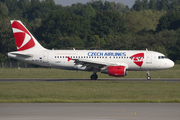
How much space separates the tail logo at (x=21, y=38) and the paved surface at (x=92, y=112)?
74.8ft

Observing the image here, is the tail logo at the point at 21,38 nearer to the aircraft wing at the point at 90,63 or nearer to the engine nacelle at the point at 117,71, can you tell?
the aircraft wing at the point at 90,63

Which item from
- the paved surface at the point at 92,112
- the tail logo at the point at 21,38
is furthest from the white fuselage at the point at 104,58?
the paved surface at the point at 92,112

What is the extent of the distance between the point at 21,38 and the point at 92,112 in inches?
1045

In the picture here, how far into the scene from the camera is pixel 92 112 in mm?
16594

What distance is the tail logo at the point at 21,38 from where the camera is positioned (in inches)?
1614

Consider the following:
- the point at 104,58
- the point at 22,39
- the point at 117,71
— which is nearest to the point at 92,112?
the point at 117,71

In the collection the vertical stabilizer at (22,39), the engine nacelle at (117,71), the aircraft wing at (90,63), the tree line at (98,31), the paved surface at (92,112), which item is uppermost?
the tree line at (98,31)

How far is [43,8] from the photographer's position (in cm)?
17312

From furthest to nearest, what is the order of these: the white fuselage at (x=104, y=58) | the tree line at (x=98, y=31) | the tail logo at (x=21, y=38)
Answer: the tree line at (x=98, y=31) → the tail logo at (x=21, y=38) → the white fuselage at (x=104, y=58)

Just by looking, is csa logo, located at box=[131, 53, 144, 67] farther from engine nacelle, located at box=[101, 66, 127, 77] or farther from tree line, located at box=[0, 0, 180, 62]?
tree line, located at box=[0, 0, 180, 62]

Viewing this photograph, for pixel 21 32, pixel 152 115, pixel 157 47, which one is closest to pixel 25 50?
pixel 21 32

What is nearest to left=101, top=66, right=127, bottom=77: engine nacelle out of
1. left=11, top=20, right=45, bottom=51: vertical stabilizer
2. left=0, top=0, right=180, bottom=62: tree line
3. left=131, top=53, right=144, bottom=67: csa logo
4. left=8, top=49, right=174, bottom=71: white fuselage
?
left=8, top=49, right=174, bottom=71: white fuselage

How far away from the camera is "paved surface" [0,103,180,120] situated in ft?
50.0

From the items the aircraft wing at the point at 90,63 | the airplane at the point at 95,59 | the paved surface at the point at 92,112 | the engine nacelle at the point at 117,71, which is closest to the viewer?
the paved surface at the point at 92,112
